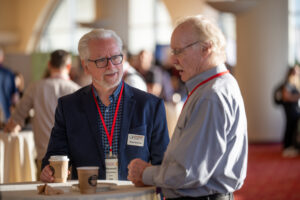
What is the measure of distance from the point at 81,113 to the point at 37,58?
979cm

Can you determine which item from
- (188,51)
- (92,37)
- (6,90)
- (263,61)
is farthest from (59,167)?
(263,61)

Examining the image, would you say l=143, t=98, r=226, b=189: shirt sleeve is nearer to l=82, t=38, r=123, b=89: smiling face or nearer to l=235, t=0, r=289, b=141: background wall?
l=82, t=38, r=123, b=89: smiling face

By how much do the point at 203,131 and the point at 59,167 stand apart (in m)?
0.87

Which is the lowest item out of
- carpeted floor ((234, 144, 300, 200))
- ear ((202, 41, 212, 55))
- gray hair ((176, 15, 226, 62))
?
carpeted floor ((234, 144, 300, 200))

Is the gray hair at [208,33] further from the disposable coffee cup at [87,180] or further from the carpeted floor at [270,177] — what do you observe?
the carpeted floor at [270,177]

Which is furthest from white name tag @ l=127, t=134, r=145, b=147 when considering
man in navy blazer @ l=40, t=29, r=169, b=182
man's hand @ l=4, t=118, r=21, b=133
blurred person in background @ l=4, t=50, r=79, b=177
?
man's hand @ l=4, t=118, r=21, b=133

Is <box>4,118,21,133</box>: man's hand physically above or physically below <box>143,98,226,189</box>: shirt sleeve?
below

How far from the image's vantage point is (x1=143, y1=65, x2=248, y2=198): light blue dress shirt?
91.3 inches

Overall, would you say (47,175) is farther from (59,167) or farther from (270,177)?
(270,177)

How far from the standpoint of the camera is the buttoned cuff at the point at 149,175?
2457 millimetres

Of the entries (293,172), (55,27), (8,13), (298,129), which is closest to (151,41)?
(55,27)

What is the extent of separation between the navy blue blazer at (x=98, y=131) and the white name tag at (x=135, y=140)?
19 mm

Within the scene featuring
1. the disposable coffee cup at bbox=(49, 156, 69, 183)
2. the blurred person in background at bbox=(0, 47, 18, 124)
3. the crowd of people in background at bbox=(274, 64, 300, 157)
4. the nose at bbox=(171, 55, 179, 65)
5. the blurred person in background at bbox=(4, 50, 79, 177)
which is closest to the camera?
the nose at bbox=(171, 55, 179, 65)

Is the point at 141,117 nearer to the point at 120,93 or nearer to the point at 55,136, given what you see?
the point at 120,93
